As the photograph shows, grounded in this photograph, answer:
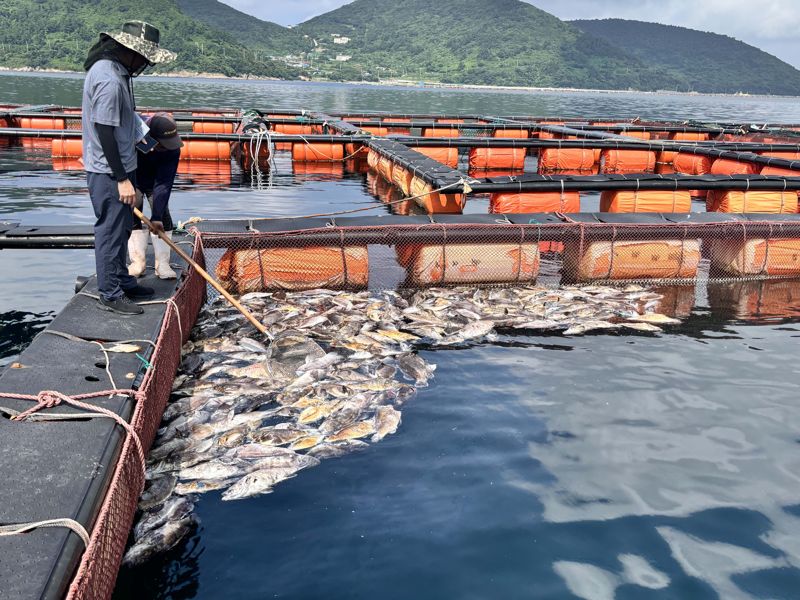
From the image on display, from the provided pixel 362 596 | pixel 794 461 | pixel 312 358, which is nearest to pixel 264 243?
pixel 312 358

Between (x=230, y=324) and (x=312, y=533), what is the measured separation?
463 centimetres

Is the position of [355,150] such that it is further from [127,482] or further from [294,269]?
[127,482]

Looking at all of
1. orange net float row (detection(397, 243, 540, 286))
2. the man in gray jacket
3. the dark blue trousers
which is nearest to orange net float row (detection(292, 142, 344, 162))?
orange net float row (detection(397, 243, 540, 286))

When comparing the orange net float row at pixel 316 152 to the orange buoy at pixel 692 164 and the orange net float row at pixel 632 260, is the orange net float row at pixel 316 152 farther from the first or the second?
the orange net float row at pixel 632 260

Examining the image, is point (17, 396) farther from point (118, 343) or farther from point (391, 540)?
point (391, 540)

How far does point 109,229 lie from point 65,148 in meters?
23.6

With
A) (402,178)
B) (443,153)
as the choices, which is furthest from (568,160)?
(402,178)

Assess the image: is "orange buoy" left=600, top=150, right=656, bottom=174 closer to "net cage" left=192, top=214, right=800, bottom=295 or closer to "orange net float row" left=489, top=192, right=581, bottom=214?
"orange net float row" left=489, top=192, right=581, bottom=214

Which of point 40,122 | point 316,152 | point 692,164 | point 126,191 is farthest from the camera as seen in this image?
point 40,122

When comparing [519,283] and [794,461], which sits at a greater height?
[519,283]

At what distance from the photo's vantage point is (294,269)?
10.2 meters

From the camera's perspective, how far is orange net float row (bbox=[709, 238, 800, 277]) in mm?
11891

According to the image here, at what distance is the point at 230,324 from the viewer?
8.83m

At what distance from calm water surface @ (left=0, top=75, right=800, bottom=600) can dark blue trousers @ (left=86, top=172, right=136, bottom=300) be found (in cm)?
260
